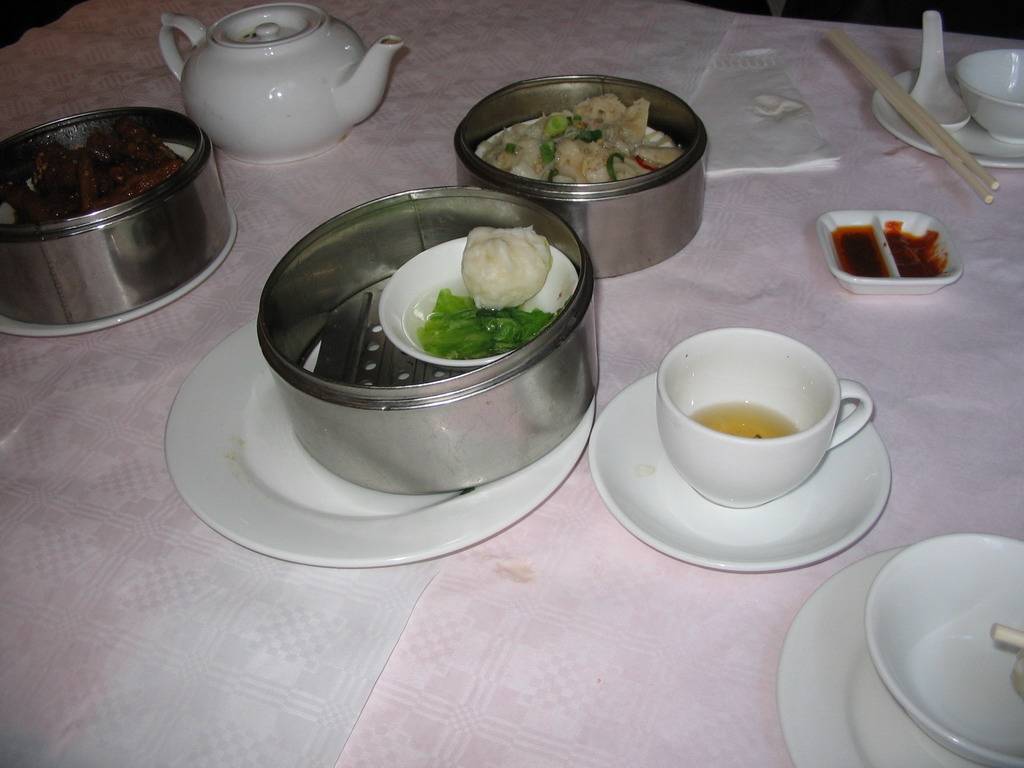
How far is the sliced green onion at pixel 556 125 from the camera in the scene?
4.99 feet

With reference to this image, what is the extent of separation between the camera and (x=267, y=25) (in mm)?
1714

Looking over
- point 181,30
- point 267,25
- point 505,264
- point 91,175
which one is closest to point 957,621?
point 505,264

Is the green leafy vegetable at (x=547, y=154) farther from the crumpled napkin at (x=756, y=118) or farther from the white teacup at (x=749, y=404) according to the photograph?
the white teacup at (x=749, y=404)

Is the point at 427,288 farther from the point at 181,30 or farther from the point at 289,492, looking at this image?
the point at 181,30

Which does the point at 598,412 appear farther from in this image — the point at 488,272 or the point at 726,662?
the point at 726,662

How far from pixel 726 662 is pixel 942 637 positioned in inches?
8.6

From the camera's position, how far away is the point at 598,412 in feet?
3.74

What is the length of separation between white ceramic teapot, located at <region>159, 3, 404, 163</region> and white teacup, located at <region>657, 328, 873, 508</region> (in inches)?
43.8

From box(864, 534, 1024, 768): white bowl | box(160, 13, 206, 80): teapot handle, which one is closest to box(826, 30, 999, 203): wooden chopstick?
box(864, 534, 1024, 768): white bowl

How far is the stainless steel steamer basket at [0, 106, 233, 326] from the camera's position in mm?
1333

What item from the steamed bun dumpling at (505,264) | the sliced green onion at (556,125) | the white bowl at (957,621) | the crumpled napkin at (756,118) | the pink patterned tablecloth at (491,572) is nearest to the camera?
the white bowl at (957,621)

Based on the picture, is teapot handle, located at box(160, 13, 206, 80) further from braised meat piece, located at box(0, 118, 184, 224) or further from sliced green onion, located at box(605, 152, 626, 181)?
sliced green onion, located at box(605, 152, 626, 181)

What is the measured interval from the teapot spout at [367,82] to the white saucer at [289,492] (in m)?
0.79

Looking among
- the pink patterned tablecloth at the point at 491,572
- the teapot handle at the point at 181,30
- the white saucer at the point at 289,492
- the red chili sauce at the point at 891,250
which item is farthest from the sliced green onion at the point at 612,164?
the teapot handle at the point at 181,30
